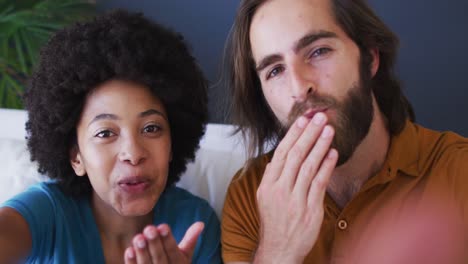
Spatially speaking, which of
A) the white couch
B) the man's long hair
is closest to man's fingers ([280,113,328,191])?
the man's long hair

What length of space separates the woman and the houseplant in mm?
739

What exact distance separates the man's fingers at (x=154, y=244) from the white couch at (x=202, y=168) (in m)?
0.54

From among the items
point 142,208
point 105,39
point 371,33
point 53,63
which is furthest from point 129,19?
point 371,33

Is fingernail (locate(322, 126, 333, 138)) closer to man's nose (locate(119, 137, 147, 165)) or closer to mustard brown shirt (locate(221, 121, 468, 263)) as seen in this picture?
mustard brown shirt (locate(221, 121, 468, 263))

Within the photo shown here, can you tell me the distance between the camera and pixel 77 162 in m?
1.09

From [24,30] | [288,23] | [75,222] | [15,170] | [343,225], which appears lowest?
[343,225]

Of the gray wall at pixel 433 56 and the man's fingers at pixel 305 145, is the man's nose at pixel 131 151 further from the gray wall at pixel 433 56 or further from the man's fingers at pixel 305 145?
the gray wall at pixel 433 56

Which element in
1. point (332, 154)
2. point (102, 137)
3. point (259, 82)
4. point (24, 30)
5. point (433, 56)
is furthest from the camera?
point (24, 30)

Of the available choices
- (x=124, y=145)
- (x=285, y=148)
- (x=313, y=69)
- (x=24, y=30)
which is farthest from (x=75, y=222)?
(x=24, y=30)

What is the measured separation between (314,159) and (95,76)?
1.54ft

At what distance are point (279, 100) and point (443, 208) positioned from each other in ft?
1.29

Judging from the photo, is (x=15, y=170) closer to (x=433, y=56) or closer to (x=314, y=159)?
(x=314, y=159)

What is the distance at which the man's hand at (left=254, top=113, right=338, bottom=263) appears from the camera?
0.88 meters

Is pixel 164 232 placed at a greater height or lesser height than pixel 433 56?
lesser
